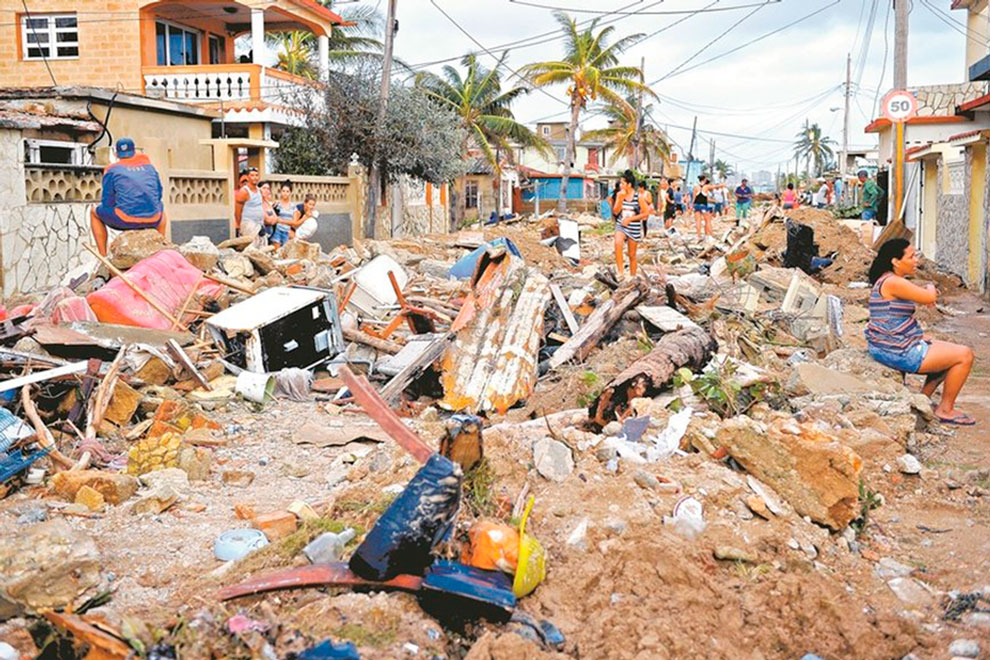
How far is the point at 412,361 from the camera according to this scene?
8.38 meters

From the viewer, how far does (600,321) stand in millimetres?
9414

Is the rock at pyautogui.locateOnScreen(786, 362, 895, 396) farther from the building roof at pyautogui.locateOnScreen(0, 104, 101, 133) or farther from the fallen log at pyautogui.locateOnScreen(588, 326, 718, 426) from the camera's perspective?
the building roof at pyautogui.locateOnScreen(0, 104, 101, 133)

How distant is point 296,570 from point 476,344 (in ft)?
15.5

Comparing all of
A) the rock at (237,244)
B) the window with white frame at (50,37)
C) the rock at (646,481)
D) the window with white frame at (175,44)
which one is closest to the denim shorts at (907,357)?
the rock at (646,481)

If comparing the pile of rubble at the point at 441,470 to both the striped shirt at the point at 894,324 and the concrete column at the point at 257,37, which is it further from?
the concrete column at the point at 257,37

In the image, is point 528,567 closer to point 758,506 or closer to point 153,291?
point 758,506

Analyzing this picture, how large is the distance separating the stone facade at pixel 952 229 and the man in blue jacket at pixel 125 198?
1286 centimetres

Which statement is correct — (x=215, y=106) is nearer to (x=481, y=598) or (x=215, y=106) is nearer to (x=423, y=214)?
(x=423, y=214)

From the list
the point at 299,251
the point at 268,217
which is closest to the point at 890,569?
the point at 299,251

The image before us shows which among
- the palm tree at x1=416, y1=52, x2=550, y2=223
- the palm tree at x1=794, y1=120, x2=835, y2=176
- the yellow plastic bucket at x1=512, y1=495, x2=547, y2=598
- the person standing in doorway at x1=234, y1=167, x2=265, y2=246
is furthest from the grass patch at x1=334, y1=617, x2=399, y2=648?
the palm tree at x1=794, y1=120, x2=835, y2=176

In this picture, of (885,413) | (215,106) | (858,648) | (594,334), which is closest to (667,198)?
(215,106)

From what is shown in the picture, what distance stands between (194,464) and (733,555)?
11.8ft

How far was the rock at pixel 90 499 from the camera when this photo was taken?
562 centimetres

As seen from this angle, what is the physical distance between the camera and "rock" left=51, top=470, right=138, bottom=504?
18.9ft
